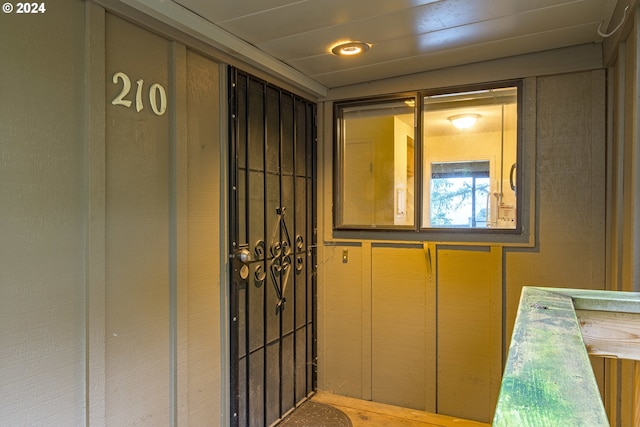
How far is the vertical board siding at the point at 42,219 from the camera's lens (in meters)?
1.20

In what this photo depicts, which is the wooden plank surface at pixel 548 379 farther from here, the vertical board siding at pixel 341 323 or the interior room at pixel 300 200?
the vertical board siding at pixel 341 323

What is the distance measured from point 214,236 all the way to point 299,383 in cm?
132

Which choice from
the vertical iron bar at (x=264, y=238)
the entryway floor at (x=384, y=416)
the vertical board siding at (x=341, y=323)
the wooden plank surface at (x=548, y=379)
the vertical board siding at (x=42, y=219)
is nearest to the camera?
the wooden plank surface at (x=548, y=379)

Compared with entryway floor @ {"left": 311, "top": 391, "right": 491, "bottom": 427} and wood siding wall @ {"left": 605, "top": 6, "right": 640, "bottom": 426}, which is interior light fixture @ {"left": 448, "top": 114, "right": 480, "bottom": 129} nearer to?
wood siding wall @ {"left": 605, "top": 6, "right": 640, "bottom": 426}

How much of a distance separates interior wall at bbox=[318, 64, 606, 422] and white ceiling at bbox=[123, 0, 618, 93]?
33cm

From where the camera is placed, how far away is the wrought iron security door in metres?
2.12

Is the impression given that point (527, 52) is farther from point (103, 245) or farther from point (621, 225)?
point (103, 245)

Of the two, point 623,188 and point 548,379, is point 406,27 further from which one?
point 548,379

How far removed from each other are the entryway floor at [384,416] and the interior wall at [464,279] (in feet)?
0.19

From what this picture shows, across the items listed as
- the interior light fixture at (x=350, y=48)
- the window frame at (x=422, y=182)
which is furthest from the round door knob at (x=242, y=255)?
the interior light fixture at (x=350, y=48)

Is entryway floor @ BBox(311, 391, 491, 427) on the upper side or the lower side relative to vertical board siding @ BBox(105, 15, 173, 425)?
lower

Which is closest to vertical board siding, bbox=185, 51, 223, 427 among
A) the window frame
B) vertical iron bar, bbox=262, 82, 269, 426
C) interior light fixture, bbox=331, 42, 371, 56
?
vertical iron bar, bbox=262, 82, 269, 426

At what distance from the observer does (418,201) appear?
2627mm

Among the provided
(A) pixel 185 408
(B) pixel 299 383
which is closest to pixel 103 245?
(A) pixel 185 408
